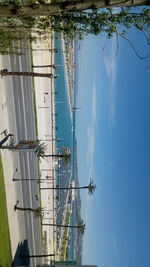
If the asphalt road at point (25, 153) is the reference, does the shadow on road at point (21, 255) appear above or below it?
below

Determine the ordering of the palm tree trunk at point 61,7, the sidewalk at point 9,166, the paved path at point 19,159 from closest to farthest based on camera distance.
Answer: the palm tree trunk at point 61,7
the sidewalk at point 9,166
the paved path at point 19,159

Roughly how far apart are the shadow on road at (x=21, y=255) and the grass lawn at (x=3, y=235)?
9.59 feet

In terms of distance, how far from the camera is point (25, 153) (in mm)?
43812

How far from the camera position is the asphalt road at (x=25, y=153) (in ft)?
123

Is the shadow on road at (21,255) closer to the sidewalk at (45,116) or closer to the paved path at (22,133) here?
the paved path at (22,133)

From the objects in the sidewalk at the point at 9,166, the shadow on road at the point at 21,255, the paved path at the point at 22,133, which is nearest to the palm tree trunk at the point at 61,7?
the sidewalk at the point at 9,166

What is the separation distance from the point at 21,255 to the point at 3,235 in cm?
922

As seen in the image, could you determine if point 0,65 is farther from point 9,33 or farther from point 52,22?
point 52,22

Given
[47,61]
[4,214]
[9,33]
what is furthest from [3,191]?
[47,61]

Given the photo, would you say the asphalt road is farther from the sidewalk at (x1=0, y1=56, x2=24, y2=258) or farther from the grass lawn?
the grass lawn

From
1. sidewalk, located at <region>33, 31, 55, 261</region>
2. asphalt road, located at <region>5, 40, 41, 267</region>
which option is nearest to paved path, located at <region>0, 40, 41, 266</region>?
asphalt road, located at <region>5, 40, 41, 267</region>

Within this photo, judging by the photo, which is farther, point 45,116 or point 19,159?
point 45,116

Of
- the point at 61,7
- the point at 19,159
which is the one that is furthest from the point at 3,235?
the point at 61,7

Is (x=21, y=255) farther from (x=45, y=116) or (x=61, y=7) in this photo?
(x=61, y=7)
